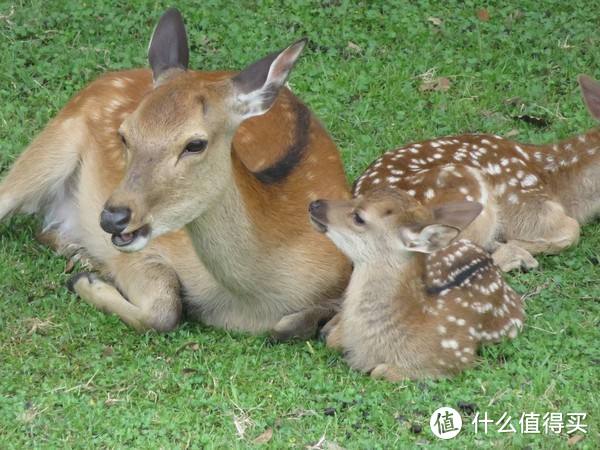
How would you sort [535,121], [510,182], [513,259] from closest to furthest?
[513,259], [510,182], [535,121]

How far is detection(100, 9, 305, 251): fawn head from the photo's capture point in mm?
6160

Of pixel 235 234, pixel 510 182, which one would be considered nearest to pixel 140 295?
pixel 235 234

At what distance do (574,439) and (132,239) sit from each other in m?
2.19

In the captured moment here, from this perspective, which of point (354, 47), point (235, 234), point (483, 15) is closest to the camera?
point (235, 234)

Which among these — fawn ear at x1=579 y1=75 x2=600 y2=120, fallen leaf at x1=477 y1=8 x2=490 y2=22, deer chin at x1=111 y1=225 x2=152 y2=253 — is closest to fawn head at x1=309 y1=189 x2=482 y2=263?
deer chin at x1=111 y1=225 x2=152 y2=253

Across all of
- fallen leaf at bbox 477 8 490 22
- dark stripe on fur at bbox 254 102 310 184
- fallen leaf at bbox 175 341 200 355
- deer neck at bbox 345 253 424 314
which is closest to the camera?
deer neck at bbox 345 253 424 314

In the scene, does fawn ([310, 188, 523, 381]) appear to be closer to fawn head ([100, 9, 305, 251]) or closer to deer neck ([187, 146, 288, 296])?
deer neck ([187, 146, 288, 296])

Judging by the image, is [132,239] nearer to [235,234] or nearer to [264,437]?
[235,234]

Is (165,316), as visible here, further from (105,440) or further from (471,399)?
(471,399)

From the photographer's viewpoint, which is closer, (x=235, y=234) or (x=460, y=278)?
(x=235, y=234)

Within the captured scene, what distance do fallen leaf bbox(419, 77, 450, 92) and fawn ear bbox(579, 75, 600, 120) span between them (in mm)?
1392

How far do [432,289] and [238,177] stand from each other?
1128mm

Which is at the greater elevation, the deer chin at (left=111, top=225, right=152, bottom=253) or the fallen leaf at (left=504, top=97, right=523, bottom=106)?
the deer chin at (left=111, top=225, right=152, bottom=253)

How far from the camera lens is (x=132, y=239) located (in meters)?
6.17
